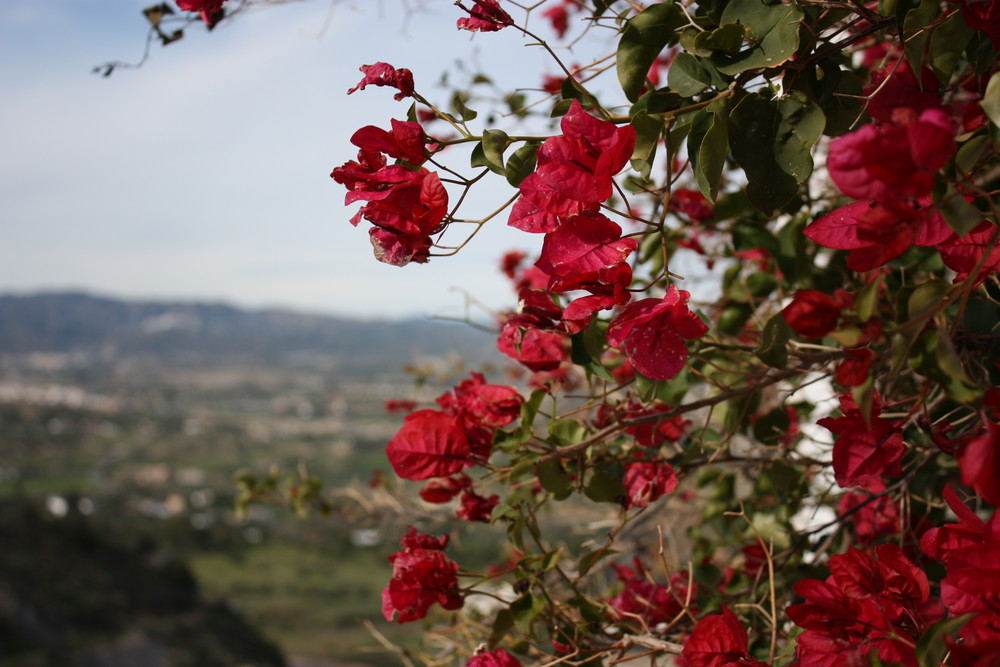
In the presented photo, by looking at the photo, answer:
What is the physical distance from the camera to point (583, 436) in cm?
71

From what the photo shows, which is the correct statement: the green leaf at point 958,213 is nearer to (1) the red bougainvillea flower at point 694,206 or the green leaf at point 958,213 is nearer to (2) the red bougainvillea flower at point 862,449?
(2) the red bougainvillea flower at point 862,449

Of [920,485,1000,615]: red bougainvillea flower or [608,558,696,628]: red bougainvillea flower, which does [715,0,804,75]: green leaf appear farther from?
[608,558,696,628]: red bougainvillea flower

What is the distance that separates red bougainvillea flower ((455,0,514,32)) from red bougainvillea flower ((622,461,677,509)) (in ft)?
1.28

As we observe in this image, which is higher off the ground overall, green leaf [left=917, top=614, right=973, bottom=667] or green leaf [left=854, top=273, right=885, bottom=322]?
green leaf [left=854, top=273, right=885, bottom=322]

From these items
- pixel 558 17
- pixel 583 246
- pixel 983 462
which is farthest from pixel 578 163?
pixel 558 17

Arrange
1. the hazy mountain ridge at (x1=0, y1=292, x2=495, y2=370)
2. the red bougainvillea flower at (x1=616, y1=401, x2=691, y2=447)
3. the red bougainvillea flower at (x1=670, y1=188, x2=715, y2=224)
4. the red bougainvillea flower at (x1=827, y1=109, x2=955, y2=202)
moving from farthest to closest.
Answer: the hazy mountain ridge at (x1=0, y1=292, x2=495, y2=370) → the red bougainvillea flower at (x1=670, y1=188, x2=715, y2=224) → the red bougainvillea flower at (x1=616, y1=401, x2=691, y2=447) → the red bougainvillea flower at (x1=827, y1=109, x2=955, y2=202)

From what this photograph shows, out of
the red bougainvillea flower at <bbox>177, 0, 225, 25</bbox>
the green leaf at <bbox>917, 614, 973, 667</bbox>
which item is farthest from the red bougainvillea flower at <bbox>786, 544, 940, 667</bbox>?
the red bougainvillea flower at <bbox>177, 0, 225, 25</bbox>

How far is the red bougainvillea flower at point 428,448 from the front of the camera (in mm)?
636

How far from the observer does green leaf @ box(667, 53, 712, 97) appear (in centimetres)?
51

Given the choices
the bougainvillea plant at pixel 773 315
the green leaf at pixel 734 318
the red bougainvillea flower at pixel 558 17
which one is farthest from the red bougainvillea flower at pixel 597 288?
the red bougainvillea flower at pixel 558 17

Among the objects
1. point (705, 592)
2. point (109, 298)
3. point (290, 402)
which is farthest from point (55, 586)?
point (109, 298)

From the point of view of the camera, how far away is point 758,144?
1.66 feet

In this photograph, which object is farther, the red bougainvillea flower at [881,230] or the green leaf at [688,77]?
the green leaf at [688,77]

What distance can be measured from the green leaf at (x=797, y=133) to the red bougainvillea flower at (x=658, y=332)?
0.35 feet
